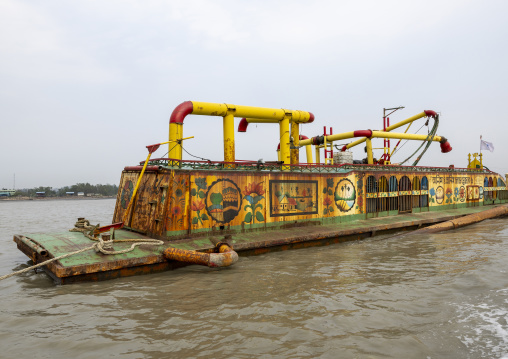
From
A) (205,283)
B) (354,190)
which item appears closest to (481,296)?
(205,283)

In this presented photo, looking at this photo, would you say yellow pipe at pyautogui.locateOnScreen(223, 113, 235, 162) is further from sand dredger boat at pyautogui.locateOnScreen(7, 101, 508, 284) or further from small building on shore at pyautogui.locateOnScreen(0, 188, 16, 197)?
small building on shore at pyautogui.locateOnScreen(0, 188, 16, 197)

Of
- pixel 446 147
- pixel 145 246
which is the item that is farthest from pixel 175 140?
pixel 446 147

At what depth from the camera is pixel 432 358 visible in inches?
156

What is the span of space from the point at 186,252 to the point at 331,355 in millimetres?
4220

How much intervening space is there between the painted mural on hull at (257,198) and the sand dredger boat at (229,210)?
0.03 metres

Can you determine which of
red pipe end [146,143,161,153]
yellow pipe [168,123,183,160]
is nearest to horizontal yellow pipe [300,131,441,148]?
yellow pipe [168,123,183,160]

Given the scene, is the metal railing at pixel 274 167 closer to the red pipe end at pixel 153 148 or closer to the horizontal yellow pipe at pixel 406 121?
the red pipe end at pixel 153 148

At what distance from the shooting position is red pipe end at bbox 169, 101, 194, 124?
32.6 ft

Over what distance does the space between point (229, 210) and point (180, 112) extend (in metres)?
3.18

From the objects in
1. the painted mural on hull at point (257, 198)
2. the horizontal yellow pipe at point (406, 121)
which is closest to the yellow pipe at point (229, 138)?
the painted mural on hull at point (257, 198)

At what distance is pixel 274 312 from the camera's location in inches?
213

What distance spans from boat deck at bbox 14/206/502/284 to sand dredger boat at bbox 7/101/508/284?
22 millimetres

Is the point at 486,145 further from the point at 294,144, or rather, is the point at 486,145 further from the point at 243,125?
the point at 243,125

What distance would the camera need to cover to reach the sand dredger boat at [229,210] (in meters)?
7.59
